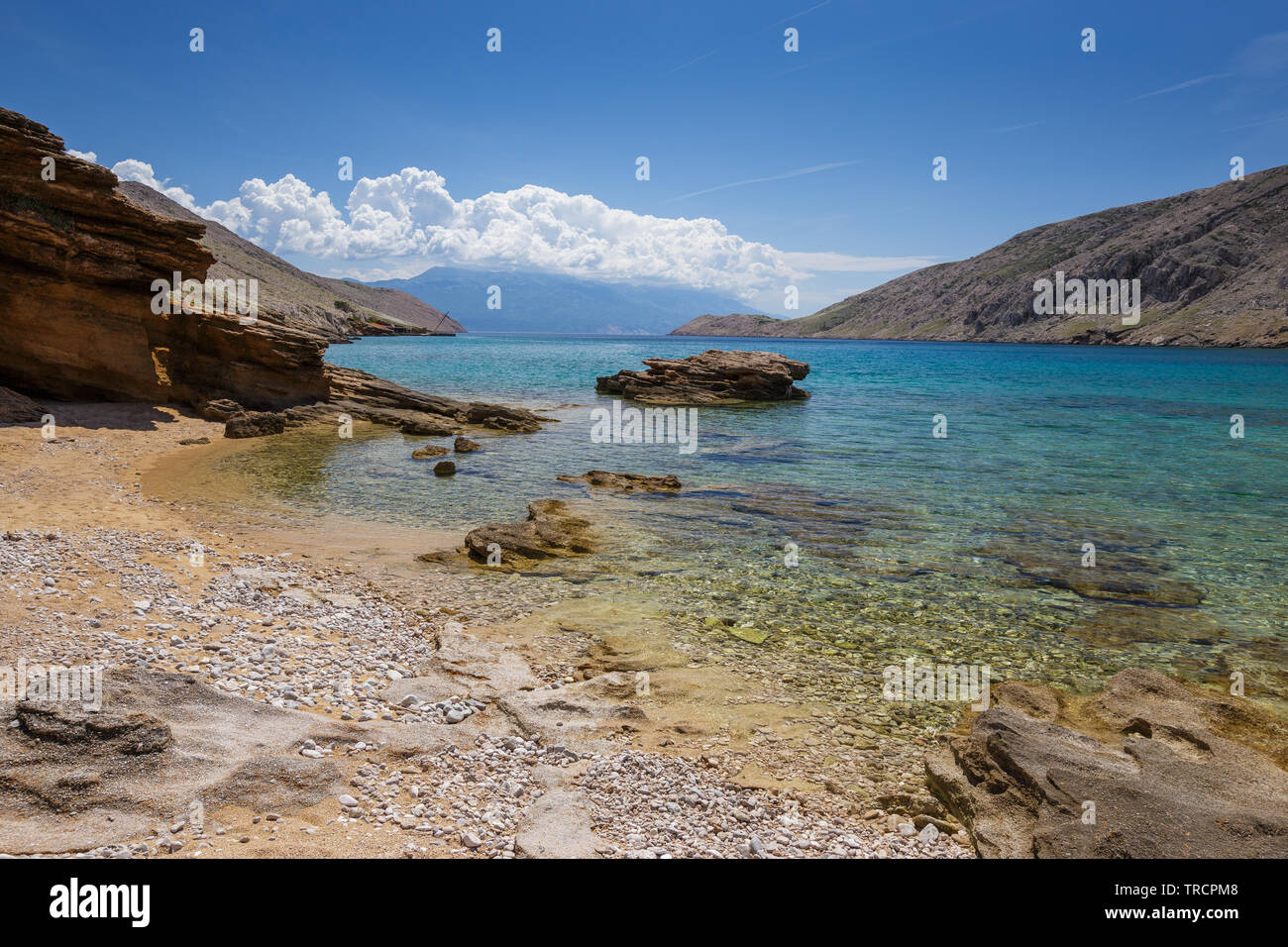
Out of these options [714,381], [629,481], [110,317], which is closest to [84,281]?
[110,317]

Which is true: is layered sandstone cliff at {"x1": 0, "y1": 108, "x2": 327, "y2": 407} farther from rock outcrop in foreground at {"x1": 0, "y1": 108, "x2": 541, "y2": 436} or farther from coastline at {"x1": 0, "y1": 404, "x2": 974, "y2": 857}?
coastline at {"x1": 0, "y1": 404, "x2": 974, "y2": 857}

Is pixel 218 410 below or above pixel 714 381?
below

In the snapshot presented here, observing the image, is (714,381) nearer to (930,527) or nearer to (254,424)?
(254,424)

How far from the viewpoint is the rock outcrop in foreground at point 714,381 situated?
54406mm

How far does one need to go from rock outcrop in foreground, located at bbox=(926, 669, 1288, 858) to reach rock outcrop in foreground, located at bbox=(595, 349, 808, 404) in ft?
148

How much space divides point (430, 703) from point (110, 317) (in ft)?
95.8

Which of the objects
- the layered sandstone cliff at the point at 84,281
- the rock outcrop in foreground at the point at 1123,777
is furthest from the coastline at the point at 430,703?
the layered sandstone cliff at the point at 84,281

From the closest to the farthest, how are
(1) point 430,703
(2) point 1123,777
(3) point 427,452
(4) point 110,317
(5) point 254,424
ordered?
(2) point 1123,777 < (1) point 430,703 < (4) point 110,317 < (3) point 427,452 < (5) point 254,424

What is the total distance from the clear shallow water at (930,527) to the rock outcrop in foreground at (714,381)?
1230 centimetres

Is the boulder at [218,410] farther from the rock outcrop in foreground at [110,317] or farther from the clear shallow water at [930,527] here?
the clear shallow water at [930,527]

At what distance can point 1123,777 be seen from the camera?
22.6ft

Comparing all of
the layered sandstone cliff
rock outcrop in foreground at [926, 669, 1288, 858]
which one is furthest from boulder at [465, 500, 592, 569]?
the layered sandstone cliff
